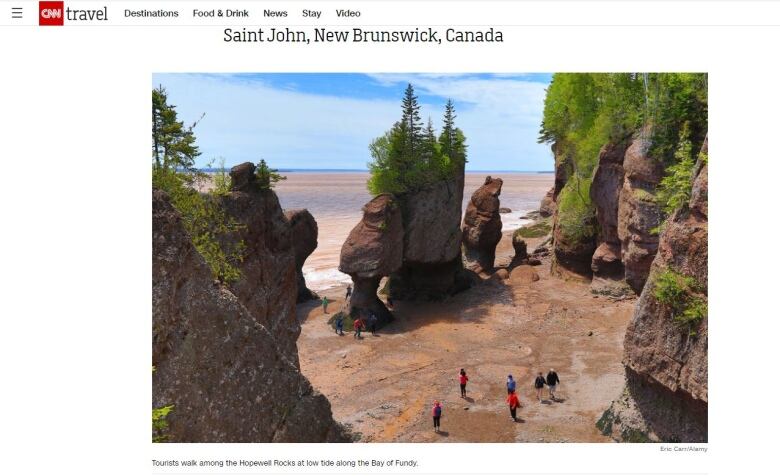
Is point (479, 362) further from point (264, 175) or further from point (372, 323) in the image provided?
point (264, 175)

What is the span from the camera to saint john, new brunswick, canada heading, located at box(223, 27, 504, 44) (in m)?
8.53

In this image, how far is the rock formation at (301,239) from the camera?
118 ft

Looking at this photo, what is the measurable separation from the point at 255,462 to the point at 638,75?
2874 centimetres

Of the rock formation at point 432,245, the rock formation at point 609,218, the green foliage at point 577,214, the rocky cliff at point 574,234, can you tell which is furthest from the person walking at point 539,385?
the green foliage at point 577,214

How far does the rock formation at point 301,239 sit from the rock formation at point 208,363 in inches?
1086

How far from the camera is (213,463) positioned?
7.46m

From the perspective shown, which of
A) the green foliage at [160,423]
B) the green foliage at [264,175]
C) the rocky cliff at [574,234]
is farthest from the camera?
the rocky cliff at [574,234]

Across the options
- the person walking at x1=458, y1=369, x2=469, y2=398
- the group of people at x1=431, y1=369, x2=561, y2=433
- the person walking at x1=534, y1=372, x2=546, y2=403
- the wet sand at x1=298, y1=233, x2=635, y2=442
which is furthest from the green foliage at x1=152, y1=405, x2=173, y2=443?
the person walking at x1=534, y1=372, x2=546, y2=403

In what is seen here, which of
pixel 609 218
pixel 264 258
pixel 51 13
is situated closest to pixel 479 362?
pixel 264 258

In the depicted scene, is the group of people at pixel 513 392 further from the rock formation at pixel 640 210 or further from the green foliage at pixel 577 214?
the green foliage at pixel 577 214

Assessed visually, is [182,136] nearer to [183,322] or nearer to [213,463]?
[183,322]

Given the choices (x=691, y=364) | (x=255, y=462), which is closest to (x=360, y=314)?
(x=691, y=364)

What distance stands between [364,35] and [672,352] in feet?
32.9

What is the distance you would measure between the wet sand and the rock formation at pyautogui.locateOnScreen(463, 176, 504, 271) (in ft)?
14.9
